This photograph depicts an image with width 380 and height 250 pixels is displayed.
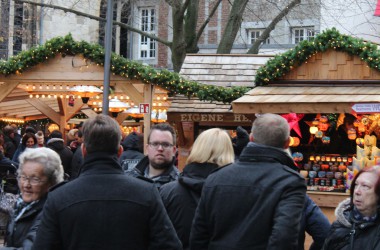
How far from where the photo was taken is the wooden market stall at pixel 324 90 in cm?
1301

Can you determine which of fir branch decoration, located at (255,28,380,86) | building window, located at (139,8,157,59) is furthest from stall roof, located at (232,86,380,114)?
building window, located at (139,8,157,59)

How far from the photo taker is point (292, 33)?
36.0m

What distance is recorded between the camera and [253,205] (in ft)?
16.4

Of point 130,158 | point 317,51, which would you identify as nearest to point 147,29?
point 317,51

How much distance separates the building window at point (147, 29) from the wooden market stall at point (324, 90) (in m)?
23.3

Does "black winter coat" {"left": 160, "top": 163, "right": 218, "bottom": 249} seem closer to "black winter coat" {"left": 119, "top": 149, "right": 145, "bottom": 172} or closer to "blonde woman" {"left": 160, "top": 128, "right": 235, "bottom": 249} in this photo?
"blonde woman" {"left": 160, "top": 128, "right": 235, "bottom": 249}

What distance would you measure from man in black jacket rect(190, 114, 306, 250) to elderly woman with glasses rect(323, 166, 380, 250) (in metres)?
0.45

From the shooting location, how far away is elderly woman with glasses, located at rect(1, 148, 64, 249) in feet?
16.0

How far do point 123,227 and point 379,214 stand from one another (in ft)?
5.72

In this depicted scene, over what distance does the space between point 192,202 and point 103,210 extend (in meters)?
1.62

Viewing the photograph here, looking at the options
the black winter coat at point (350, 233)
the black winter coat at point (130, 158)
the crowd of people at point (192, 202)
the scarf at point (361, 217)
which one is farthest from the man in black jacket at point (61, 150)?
the scarf at point (361, 217)

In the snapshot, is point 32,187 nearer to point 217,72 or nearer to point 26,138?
point 26,138

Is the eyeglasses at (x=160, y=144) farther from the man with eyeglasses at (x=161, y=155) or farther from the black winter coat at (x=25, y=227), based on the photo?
the black winter coat at (x=25, y=227)

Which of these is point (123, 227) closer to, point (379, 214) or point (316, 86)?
point (379, 214)
